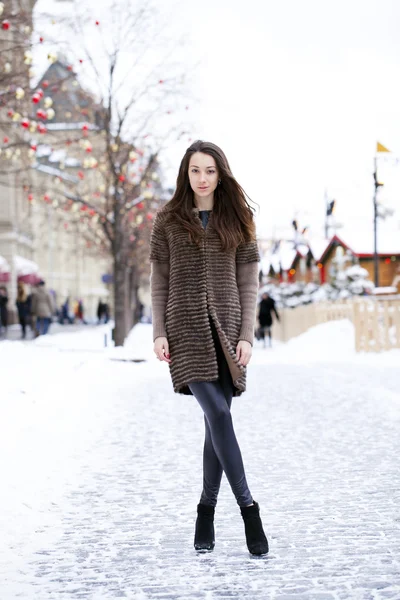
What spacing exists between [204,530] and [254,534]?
252 mm

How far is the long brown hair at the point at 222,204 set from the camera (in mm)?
4164

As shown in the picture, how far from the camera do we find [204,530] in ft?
13.7

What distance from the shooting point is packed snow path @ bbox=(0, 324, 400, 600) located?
12.1ft

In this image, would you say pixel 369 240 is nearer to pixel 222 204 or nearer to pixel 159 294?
pixel 222 204

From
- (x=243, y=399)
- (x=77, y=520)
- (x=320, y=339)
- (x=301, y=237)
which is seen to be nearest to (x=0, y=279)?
(x=301, y=237)

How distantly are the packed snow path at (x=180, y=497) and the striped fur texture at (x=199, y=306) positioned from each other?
2.67ft

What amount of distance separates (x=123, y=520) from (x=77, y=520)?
9.8 inches

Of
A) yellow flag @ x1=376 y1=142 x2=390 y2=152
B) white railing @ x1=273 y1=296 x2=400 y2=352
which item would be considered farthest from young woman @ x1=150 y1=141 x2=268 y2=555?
yellow flag @ x1=376 y1=142 x2=390 y2=152

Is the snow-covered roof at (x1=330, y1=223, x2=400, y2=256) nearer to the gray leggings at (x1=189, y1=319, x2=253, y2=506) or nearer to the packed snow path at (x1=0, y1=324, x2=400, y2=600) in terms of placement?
the packed snow path at (x1=0, y1=324, x2=400, y2=600)

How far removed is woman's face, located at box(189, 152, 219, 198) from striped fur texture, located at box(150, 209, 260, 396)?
12 centimetres

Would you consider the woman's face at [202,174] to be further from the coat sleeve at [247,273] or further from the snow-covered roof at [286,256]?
the snow-covered roof at [286,256]

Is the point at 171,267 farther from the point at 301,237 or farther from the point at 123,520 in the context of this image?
the point at 301,237

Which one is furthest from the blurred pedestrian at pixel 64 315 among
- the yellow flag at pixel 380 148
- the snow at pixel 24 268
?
the yellow flag at pixel 380 148

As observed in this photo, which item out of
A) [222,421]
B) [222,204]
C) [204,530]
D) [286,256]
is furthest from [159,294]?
[286,256]
